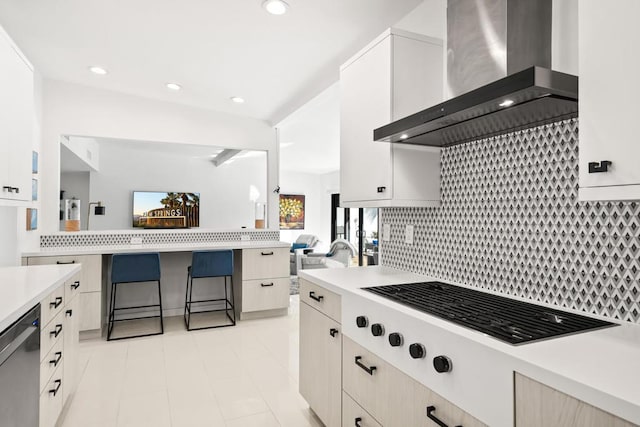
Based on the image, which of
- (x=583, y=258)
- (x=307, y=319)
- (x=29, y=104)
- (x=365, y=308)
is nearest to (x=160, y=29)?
(x=29, y=104)

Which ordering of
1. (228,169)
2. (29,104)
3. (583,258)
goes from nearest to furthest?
1. (583,258)
2. (29,104)
3. (228,169)

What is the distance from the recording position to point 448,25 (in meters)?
1.80

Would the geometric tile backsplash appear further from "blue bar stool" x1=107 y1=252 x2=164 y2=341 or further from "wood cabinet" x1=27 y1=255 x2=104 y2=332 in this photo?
"wood cabinet" x1=27 y1=255 x2=104 y2=332

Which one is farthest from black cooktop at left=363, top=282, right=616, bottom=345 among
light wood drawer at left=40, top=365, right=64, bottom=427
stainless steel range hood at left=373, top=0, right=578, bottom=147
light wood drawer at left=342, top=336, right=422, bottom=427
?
light wood drawer at left=40, top=365, right=64, bottom=427

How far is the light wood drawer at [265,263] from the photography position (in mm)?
4223

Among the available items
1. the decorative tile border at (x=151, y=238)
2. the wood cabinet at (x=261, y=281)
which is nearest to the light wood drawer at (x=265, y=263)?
the wood cabinet at (x=261, y=281)

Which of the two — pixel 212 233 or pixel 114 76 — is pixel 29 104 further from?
pixel 212 233

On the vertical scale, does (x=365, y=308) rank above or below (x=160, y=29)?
below

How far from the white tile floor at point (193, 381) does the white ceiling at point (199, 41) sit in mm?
2549

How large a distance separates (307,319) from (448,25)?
1.76m

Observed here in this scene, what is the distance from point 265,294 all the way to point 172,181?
398 centimetres

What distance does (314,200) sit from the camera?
10.5 m

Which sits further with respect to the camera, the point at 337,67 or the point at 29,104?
the point at 337,67

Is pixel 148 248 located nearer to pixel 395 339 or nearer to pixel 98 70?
pixel 98 70
